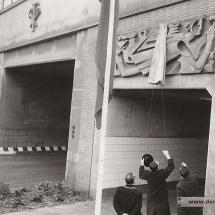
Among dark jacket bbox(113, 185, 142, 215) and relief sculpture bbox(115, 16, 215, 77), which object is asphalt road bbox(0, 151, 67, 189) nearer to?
relief sculpture bbox(115, 16, 215, 77)

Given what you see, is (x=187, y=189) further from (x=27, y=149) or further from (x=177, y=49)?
(x=27, y=149)

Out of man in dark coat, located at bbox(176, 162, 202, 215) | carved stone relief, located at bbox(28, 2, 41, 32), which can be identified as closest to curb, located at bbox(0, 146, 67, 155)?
carved stone relief, located at bbox(28, 2, 41, 32)

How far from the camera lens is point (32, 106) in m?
19.4

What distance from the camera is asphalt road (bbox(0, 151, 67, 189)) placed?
42.3 feet

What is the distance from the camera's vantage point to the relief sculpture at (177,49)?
7.43 metres

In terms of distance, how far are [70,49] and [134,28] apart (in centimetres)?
393

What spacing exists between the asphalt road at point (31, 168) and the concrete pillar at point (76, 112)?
1669mm

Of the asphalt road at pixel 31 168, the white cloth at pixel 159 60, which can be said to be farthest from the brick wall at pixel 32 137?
the white cloth at pixel 159 60

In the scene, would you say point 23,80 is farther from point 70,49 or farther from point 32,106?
point 70,49

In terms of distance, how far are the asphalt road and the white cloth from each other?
6.48 metres

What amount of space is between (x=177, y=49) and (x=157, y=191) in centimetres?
333

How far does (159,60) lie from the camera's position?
27.0 ft

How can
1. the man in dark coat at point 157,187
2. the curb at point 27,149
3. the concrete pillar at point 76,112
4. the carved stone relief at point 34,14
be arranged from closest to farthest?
the man in dark coat at point 157,187 → the concrete pillar at point 76,112 → the carved stone relief at point 34,14 → the curb at point 27,149

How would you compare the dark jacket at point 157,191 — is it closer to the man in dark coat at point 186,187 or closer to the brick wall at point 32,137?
Answer: the man in dark coat at point 186,187
